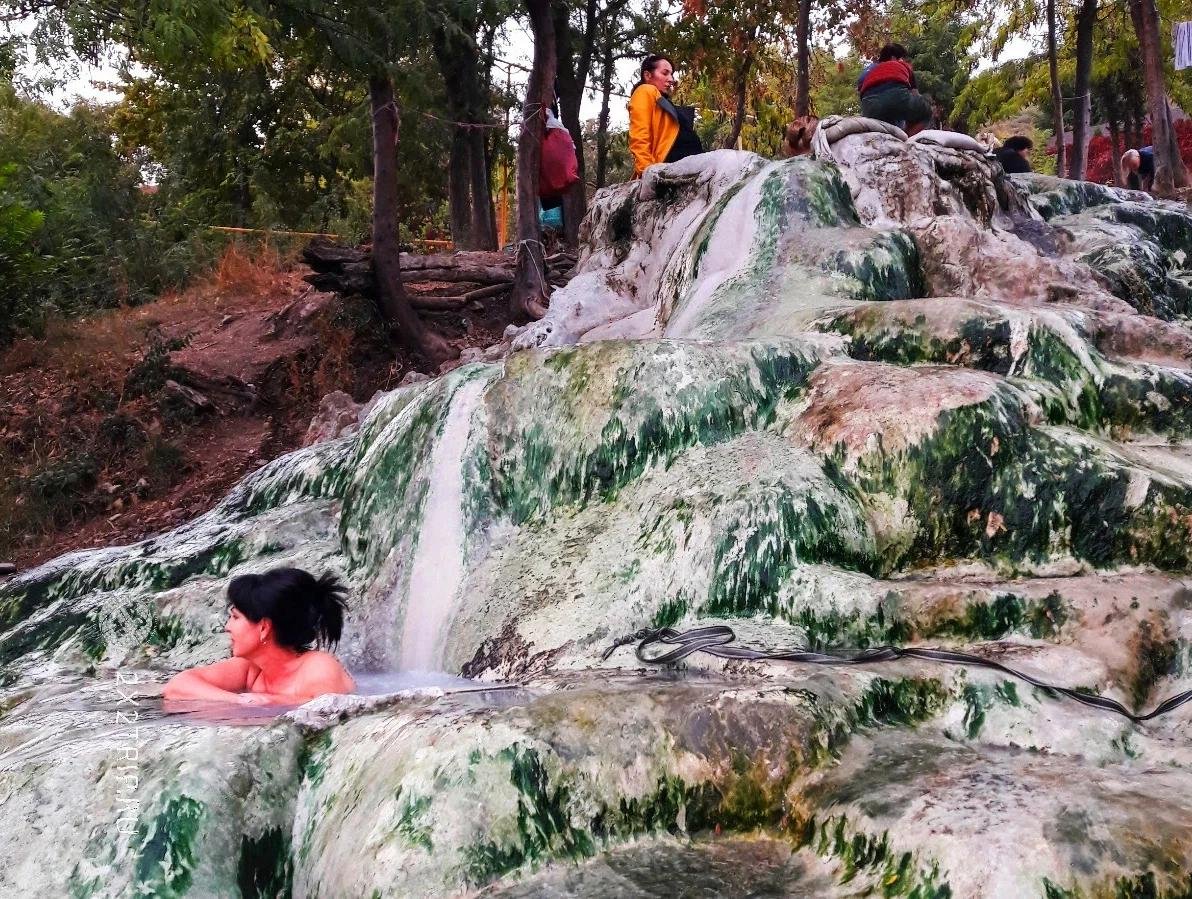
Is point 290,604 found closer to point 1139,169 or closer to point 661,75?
point 661,75

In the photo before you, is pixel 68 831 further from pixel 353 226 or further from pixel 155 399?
pixel 353 226

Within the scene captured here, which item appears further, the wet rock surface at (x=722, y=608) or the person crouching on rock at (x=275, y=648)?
the person crouching on rock at (x=275, y=648)

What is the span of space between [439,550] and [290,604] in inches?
58.5

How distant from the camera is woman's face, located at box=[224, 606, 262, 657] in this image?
13.1 ft

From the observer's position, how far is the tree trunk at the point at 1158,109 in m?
13.7

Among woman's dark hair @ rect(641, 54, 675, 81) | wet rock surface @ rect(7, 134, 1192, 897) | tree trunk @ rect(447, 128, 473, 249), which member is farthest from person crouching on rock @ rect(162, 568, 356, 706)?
tree trunk @ rect(447, 128, 473, 249)

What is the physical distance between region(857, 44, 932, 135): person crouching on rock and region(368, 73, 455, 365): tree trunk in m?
4.35

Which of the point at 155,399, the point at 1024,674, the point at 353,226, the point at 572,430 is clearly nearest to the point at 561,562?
the point at 572,430

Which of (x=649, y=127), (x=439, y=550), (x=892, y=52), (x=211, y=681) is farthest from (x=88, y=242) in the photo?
(x=211, y=681)

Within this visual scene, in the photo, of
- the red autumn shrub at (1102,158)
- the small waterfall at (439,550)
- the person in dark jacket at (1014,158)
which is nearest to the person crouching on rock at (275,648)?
the small waterfall at (439,550)

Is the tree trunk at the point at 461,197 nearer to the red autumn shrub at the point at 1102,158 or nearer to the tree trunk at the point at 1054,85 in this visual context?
the tree trunk at the point at 1054,85

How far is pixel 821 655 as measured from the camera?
3768 millimetres

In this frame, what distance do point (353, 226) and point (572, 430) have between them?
14598 millimetres

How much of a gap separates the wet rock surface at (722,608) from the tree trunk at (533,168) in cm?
261
